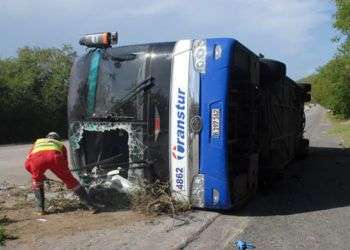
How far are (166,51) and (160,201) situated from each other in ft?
6.81

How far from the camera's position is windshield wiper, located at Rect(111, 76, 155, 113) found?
9109 millimetres

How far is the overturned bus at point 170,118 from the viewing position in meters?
8.79

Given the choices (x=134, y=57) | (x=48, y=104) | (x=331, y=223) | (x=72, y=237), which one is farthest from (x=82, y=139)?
(x=48, y=104)

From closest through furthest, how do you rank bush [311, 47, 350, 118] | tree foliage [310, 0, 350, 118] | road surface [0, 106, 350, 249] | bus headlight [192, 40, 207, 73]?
road surface [0, 106, 350, 249]
bus headlight [192, 40, 207, 73]
tree foliage [310, 0, 350, 118]
bush [311, 47, 350, 118]

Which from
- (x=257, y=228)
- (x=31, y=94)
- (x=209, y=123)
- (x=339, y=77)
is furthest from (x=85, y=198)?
(x=339, y=77)

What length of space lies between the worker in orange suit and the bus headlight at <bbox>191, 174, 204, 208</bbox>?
144 cm

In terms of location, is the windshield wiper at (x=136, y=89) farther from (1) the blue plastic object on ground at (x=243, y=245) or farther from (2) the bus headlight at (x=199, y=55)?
(1) the blue plastic object on ground at (x=243, y=245)

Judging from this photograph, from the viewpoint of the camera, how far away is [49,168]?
9.05 metres

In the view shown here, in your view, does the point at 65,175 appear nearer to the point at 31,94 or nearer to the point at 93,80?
the point at 93,80

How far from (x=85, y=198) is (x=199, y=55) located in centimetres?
256

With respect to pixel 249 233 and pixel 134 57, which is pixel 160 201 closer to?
pixel 249 233

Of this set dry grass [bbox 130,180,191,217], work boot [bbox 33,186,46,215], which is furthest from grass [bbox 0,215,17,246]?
dry grass [bbox 130,180,191,217]

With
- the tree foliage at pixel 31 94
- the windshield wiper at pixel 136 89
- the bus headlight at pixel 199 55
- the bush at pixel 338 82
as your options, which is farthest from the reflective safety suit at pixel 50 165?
the bush at pixel 338 82

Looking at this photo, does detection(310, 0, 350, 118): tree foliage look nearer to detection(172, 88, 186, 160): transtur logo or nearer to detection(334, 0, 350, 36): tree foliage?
detection(334, 0, 350, 36): tree foliage
